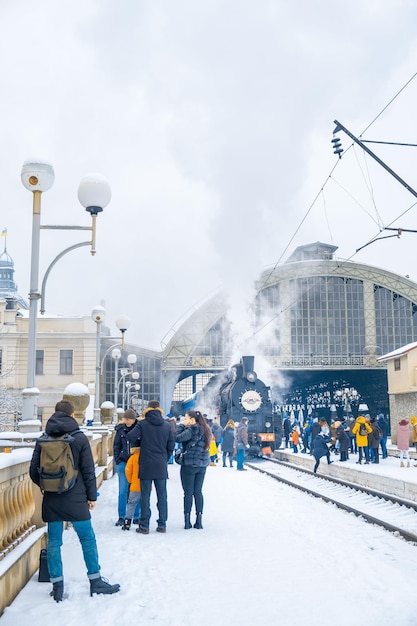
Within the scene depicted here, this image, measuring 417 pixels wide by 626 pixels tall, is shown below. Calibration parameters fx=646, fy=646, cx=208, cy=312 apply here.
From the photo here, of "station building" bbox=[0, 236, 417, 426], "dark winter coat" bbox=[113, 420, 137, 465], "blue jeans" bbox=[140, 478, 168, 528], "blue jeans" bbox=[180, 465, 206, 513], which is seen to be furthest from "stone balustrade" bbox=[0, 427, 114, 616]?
"station building" bbox=[0, 236, 417, 426]

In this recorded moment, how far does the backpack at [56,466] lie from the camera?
5.08m

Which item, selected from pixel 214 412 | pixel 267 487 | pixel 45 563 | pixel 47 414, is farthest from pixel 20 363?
pixel 45 563

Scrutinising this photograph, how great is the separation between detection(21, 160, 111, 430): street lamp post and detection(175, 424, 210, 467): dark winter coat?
7.86ft

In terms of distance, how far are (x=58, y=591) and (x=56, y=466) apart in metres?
0.99

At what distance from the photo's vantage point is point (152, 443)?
8.28 metres

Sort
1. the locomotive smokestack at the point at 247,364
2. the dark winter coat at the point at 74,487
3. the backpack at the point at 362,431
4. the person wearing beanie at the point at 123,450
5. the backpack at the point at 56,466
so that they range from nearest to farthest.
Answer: the backpack at the point at 56,466
the dark winter coat at the point at 74,487
the person wearing beanie at the point at 123,450
the backpack at the point at 362,431
the locomotive smokestack at the point at 247,364

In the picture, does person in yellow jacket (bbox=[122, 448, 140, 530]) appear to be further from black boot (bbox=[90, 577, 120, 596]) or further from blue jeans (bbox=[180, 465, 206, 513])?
black boot (bbox=[90, 577, 120, 596])

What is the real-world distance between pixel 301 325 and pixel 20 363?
1834cm

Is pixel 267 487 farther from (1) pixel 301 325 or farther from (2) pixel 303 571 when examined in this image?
(1) pixel 301 325

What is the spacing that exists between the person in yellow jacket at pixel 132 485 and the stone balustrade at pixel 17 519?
83.6 inches

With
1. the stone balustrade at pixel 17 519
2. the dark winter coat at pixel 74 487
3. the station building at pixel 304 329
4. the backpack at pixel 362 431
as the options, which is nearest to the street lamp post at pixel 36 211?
the stone balustrade at pixel 17 519

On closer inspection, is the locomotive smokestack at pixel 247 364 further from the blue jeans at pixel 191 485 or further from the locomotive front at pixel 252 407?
the blue jeans at pixel 191 485

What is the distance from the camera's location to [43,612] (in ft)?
15.6

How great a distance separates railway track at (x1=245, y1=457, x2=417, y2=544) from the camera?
9.55 meters
